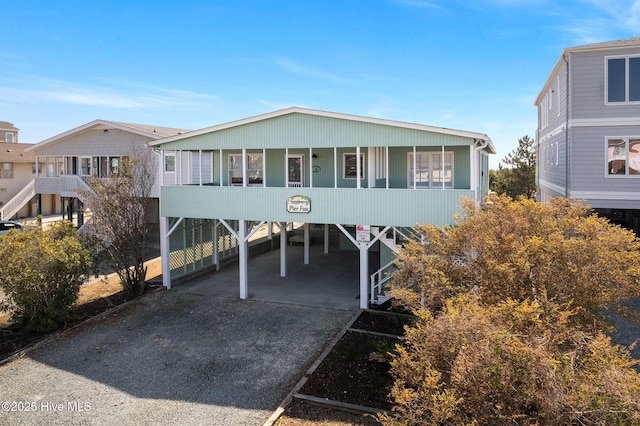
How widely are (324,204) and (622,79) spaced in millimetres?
10680

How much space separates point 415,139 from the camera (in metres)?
12.7

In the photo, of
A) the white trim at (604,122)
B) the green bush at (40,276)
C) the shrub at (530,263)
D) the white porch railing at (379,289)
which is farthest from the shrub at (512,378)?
the white trim at (604,122)

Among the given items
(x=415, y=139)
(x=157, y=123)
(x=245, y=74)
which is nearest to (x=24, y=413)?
(x=415, y=139)

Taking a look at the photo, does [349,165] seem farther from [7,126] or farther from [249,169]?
[7,126]

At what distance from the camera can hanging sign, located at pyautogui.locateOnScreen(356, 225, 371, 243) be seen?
1336cm

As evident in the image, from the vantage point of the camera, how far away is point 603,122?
1425cm

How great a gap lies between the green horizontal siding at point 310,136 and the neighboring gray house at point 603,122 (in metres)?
5.43

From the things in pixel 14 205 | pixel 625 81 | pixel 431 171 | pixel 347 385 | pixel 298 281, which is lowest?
pixel 347 385

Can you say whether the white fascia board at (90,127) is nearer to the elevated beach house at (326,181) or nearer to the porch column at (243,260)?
the elevated beach house at (326,181)

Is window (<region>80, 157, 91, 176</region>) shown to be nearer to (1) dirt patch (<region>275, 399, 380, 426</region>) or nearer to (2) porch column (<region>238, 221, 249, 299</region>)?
(2) porch column (<region>238, 221, 249, 299</region>)

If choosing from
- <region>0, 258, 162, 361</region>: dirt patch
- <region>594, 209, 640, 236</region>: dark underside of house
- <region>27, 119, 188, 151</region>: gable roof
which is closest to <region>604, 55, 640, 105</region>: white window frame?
<region>594, 209, 640, 236</region>: dark underside of house

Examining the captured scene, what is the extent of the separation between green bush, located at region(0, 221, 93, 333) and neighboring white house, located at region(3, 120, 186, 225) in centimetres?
1048

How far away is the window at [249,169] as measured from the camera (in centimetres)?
1742

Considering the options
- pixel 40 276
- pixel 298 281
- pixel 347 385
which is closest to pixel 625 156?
pixel 298 281
